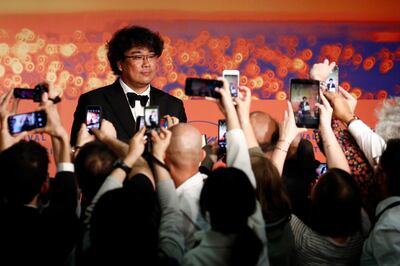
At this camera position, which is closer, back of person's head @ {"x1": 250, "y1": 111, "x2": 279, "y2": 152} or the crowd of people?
the crowd of people

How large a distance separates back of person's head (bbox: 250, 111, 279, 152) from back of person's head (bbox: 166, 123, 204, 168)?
40cm

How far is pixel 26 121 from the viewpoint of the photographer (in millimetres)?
1971

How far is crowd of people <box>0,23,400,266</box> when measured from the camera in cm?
160

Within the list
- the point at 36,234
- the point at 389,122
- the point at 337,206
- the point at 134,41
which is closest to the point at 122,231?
the point at 36,234

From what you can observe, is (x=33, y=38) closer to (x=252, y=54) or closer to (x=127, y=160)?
(x=252, y=54)

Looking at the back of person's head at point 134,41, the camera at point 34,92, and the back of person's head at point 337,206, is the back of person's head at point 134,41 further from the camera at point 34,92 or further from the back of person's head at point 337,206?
the back of person's head at point 337,206

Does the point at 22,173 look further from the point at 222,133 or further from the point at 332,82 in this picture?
the point at 332,82

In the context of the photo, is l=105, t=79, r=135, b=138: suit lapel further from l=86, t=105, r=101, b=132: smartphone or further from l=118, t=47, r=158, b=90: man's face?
l=86, t=105, r=101, b=132: smartphone

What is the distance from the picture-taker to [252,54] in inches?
166

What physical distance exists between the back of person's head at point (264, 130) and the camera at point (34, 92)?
33.1 inches

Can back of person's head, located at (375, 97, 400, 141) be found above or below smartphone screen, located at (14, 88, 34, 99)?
below

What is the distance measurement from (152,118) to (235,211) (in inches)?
22.7

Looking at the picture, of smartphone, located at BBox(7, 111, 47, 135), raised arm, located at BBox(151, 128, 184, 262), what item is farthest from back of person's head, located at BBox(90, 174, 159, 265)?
smartphone, located at BBox(7, 111, 47, 135)

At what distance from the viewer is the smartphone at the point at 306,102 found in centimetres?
221
